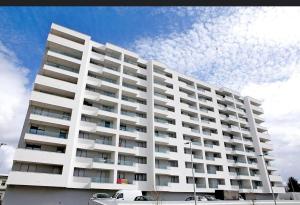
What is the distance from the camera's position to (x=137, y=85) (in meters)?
48.8

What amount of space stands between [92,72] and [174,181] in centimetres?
2670

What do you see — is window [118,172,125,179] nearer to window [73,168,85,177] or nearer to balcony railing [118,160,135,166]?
balcony railing [118,160,135,166]

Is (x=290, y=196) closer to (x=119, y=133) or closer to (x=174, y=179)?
(x=174, y=179)

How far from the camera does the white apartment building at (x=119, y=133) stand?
107ft

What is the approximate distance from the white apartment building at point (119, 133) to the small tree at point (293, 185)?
21.4 metres

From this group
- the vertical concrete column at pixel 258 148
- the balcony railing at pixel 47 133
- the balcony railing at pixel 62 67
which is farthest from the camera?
the vertical concrete column at pixel 258 148

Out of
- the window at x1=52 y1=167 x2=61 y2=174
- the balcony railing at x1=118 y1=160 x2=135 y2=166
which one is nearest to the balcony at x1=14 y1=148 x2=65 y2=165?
the window at x1=52 y1=167 x2=61 y2=174

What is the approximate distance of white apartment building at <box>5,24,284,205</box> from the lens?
107 ft

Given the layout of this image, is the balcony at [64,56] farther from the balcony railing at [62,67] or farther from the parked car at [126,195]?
the parked car at [126,195]

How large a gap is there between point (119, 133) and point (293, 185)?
71861 mm

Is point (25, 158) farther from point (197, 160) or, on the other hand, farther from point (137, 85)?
point (197, 160)

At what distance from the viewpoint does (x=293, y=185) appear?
77875 mm

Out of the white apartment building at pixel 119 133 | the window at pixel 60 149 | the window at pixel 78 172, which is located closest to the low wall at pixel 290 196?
the white apartment building at pixel 119 133

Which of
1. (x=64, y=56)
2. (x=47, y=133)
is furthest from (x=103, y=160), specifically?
(x=64, y=56)
